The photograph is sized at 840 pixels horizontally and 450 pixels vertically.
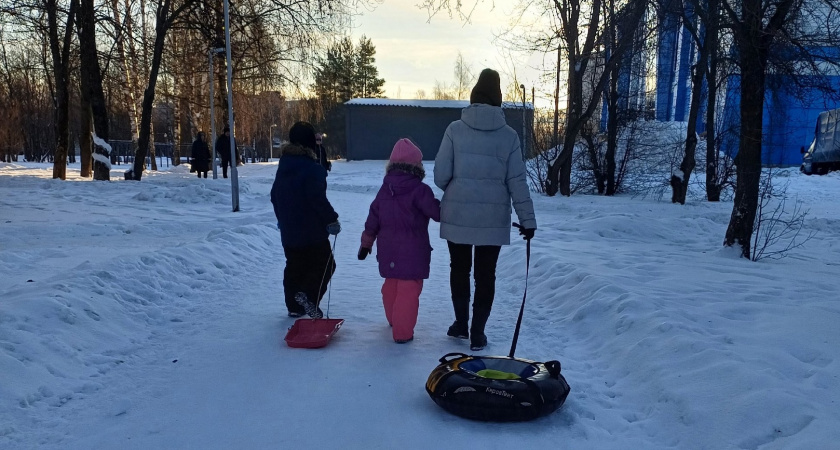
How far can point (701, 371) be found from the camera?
3578 millimetres

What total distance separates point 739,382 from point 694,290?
8.39 ft

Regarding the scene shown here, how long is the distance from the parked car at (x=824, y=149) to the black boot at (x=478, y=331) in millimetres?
26083

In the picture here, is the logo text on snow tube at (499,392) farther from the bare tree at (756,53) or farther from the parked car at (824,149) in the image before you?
the parked car at (824,149)

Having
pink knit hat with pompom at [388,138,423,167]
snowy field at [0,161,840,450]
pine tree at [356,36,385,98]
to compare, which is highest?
pine tree at [356,36,385,98]

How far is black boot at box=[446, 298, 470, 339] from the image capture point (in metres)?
4.61

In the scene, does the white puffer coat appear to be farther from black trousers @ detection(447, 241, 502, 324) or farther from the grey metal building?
the grey metal building

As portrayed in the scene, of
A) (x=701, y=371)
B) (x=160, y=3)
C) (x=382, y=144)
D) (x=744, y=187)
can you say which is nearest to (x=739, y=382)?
(x=701, y=371)

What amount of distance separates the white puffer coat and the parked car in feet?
84.8

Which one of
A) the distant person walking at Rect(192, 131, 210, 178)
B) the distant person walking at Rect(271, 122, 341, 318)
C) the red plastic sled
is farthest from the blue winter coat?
the distant person walking at Rect(192, 131, 210, 178)

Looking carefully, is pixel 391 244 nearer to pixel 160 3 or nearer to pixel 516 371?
pixel 516 371

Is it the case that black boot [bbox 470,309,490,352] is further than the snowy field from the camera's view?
Yes

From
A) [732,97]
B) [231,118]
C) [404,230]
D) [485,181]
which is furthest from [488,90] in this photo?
[732,97]

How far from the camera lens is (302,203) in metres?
5.07

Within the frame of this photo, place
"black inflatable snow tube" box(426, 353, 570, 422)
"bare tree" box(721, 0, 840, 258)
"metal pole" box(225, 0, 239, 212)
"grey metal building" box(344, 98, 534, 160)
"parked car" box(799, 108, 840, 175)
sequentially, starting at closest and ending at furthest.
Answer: "black inflatable snow tube" box(426, 353, 570, 422) < "bare tree" box(721, 0, 840, 258) < "metal pole" box(225, 0, 239, 212) < "parked car" box(799, 108, 840, 175) < "grey metal building" box(344, 98, 534, 160)
